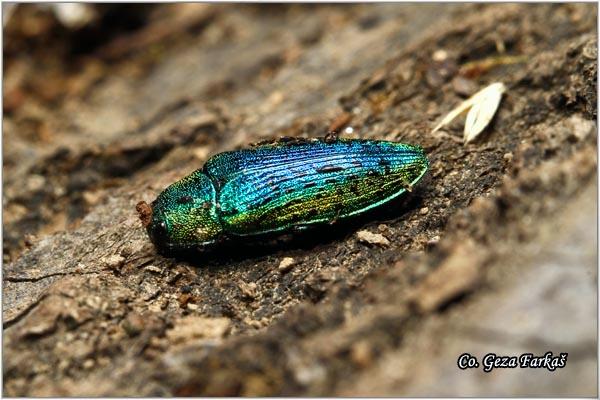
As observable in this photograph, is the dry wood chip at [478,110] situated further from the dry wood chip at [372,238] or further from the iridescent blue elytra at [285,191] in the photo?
the dry wood chip at [372,238]

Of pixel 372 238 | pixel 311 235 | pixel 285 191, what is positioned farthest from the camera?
pixel 311 235

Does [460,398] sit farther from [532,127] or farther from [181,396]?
[532,127]

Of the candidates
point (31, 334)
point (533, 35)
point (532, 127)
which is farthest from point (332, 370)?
point (533, 35)

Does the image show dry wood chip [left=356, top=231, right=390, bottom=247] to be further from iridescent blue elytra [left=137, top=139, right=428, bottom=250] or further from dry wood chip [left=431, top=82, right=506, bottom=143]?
dry wood chip [left=431, top=82, right=506, bottom=143]

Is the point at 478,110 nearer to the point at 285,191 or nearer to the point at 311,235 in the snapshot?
the point at 311,235

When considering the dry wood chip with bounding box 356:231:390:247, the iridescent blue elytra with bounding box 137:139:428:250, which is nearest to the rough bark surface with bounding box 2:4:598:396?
the dry wood chip with bounding box 356:231:390:247

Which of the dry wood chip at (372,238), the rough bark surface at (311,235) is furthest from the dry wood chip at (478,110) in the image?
the dry wood chip at (372,238)

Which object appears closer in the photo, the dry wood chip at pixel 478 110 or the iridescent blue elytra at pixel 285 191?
the iridescent blue elytra at pixel 285 191

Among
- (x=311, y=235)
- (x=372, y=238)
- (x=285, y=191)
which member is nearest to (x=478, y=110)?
(x=372, y=238)
